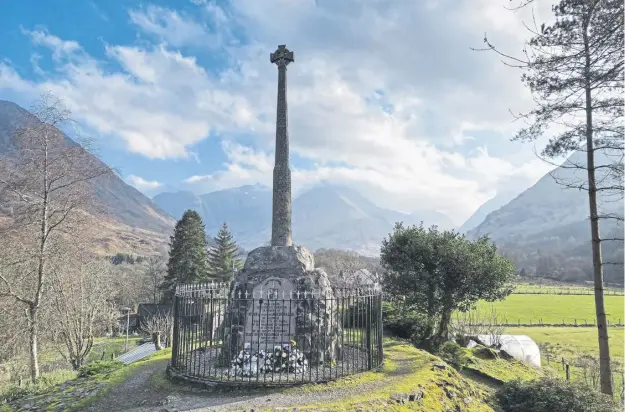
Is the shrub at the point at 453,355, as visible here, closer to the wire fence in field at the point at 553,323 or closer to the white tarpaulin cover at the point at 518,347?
the white tarpaulin cover at the point at 518,347

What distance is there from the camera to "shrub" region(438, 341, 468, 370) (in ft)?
57.1

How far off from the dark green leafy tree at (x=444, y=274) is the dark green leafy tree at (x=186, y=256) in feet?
114

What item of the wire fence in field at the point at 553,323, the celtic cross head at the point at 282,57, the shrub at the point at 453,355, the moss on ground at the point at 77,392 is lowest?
the wire fence in field at the point at 553,323

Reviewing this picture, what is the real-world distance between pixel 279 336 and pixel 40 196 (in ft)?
42.6

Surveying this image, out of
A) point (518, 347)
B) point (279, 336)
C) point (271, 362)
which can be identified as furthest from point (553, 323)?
point (271, 362)

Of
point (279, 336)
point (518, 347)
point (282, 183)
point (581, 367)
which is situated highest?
point (282, 183)

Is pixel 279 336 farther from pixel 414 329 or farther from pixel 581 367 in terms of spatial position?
pixel 581 367

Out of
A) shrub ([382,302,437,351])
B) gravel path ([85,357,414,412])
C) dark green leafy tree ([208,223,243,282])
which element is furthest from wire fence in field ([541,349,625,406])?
dark green leafy tree ([208,223,243,282])

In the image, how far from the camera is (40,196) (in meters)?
18.7

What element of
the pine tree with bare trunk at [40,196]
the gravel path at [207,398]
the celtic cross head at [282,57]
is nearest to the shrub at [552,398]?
the gravel path at [207,398]

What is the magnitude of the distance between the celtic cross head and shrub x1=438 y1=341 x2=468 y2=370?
43.5 feet

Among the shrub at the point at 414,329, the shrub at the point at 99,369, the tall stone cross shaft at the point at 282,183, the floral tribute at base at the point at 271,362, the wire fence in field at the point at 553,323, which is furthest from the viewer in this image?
the wire fence in field at the point at 553,323

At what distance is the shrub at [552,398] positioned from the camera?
→ 1123 cm

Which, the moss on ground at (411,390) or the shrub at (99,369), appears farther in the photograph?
the shrub at (99,369)
